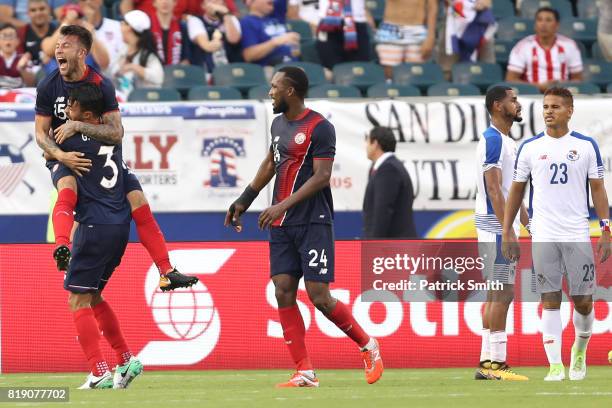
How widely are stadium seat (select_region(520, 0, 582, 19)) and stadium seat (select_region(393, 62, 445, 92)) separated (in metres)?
2.93

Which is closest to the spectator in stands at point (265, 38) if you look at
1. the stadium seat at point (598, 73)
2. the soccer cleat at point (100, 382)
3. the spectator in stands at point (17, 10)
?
the spectator in stands at point (17, 10)

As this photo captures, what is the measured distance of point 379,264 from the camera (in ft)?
39.8

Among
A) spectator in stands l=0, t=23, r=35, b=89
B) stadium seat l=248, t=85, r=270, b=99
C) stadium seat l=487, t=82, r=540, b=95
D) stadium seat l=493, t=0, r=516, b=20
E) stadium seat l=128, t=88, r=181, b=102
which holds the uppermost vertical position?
spectator in stands l=0, t=23, r=35, b=89

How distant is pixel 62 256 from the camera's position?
8.95 metres

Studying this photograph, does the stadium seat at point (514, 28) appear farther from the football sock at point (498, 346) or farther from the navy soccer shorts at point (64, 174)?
the navy soccer shorts at point (64, 174)

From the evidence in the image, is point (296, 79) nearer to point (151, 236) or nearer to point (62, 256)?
point (151, 236)

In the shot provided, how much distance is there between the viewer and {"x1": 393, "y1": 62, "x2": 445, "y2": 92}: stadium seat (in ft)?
56.3

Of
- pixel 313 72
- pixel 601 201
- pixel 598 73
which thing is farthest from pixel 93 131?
pixel 598 73

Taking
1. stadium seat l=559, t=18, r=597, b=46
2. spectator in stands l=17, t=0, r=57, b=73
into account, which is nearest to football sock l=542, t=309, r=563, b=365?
spectator in stands l=17, t=0, r=57, b=73

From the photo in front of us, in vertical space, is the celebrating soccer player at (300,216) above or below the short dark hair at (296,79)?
below

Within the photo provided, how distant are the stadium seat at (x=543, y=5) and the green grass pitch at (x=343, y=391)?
28.8 feet

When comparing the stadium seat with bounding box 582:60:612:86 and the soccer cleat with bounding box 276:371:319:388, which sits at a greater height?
the stadium seat with bounding box 582:60:612:86

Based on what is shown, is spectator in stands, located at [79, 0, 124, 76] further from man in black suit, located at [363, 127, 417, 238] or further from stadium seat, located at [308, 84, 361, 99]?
man in black suit, located at [363, 127, 417, 238]

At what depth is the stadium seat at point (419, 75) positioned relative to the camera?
56.3ft
